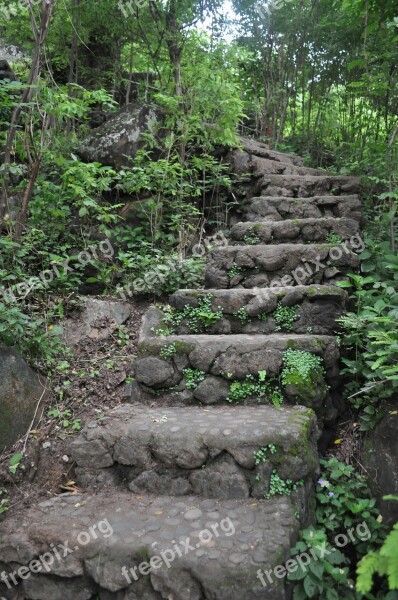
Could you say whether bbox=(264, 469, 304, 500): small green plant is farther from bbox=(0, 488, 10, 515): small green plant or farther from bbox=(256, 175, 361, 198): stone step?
bbox=(256, 175, 361, 198): stone step

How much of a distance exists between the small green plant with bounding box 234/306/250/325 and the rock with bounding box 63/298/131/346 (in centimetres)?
119

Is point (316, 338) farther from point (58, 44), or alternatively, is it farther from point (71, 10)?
point (58, 44)

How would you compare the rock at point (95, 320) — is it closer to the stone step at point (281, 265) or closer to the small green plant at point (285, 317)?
the stone step at point (281, 265)

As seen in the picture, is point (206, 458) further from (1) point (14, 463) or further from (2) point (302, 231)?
(2) point (302, 231)

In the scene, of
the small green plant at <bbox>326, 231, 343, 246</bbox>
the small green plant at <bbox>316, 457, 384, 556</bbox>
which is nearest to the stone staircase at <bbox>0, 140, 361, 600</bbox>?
the small green plant at <bbox>316, 457, 384, 556</bbox>

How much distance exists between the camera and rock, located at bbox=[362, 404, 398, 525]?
2143 mm

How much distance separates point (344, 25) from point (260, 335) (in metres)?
6.16

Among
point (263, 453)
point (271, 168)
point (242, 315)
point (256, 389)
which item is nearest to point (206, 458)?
point (263, 453)

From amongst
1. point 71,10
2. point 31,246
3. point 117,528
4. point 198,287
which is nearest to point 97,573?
point 117,528

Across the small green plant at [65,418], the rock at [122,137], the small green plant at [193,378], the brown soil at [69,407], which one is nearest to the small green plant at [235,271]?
the brown soil at [69,407]

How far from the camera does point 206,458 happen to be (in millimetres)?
2264

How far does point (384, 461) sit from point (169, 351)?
1478 millimetres

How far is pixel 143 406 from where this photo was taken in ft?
9.43

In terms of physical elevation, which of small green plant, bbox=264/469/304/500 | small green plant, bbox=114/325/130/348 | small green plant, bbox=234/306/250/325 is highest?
small green plant, bbox=234/306/250/325
